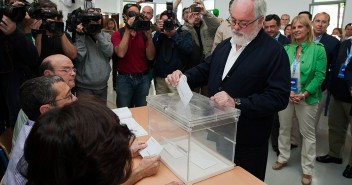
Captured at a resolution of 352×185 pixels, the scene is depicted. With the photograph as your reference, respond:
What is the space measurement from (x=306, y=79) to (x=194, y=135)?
1.61 metres

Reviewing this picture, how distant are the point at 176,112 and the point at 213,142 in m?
0.35

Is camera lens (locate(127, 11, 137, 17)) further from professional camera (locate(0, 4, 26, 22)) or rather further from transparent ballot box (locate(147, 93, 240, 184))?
transparent ballot box (locate(147, 93, 240, 184))

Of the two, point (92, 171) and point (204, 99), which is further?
point (204, 99)

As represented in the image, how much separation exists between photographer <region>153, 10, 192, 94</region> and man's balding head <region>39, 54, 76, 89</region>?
1078 mm

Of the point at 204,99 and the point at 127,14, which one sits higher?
the point at 127,14

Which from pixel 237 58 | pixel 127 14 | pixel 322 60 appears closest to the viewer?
pixel 237 58

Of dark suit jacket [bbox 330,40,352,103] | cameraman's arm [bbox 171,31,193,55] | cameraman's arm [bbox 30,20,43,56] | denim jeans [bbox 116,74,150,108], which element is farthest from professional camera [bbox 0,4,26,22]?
dark suit jacket [bbox 330,40,352,103]

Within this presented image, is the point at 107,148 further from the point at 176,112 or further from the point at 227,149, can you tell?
the point at 227,149

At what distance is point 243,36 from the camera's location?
1.53m

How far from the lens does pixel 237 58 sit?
5.08 feet

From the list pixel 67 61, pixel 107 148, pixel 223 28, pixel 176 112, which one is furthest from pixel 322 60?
pixel 107 148

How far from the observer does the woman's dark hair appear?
0.63m

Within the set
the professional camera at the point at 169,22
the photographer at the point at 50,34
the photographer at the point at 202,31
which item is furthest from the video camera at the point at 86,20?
the photographer at the point at 202,31

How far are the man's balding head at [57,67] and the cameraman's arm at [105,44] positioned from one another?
0.58m
